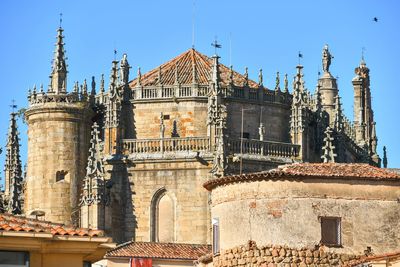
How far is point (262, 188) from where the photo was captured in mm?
43406

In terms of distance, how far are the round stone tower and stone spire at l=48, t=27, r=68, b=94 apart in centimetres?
15

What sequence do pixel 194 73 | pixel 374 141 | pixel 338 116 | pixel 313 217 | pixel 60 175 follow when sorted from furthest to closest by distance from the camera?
pixel 374 141, pixel 338 116, pixel 194 73, pixel 60 175, pixel 313 217

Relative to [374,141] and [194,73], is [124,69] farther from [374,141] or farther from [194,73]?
[374,141]

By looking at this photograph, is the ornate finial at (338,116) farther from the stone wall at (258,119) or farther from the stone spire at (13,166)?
the stone spire at (13,166)

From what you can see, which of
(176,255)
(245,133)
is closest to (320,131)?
(245,133)

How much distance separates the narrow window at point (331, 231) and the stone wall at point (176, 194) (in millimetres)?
31695

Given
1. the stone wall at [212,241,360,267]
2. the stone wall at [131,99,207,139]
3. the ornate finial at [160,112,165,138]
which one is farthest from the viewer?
the stone wall at [131,99,207,139]

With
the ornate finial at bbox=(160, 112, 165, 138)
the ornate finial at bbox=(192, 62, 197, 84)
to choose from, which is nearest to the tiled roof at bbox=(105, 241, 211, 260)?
the ornate finial at bbox=(160, 112, 165, 138)

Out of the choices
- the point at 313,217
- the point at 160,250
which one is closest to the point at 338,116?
the point at 160,250

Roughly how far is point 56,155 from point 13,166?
252 inches

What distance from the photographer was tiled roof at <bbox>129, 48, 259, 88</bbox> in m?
80.4

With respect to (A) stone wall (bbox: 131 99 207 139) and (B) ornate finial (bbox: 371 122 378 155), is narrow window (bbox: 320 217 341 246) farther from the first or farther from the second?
(B) ornate finial (bbox: 371 122 378 155)

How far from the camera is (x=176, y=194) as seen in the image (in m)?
75.8

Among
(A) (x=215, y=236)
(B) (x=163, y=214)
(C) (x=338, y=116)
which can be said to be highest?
(C) (x=338, y=116)
